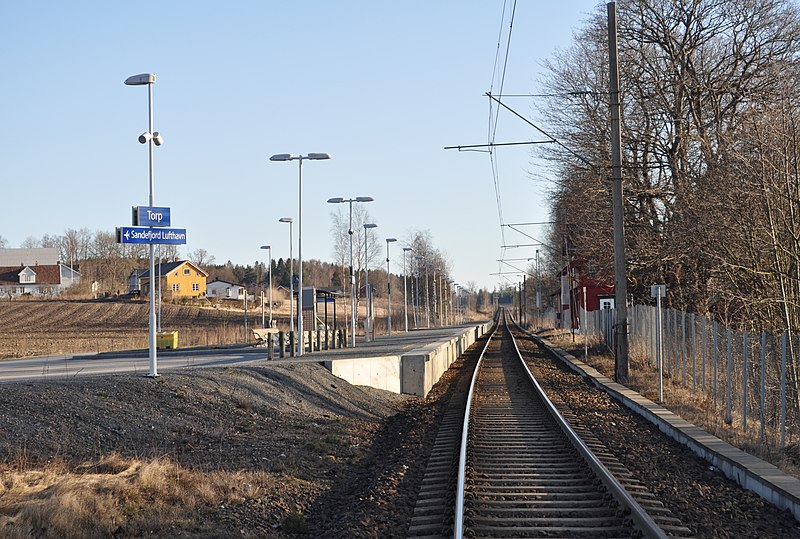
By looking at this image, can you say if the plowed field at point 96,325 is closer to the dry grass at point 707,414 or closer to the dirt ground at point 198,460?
the dry grass at point 707,414

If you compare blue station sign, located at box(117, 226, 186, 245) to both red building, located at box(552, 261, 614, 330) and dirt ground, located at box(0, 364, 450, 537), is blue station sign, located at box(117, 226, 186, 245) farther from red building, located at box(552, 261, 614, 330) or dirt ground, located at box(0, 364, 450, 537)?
red building, located at box(552, 261, 614, 330)

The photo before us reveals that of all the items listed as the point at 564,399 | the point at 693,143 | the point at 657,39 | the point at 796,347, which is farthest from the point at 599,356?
the point at 796,347

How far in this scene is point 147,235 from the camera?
1831cm

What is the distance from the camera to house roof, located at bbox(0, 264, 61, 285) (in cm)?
14412

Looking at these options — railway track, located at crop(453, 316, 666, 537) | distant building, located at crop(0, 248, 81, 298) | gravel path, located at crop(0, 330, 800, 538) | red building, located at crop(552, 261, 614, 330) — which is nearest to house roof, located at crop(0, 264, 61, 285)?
distant building, located at crop(0, 248, 81, 298)

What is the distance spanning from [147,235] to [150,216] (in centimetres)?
42

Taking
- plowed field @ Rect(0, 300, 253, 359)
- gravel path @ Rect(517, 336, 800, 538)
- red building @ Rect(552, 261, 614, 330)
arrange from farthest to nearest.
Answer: plowed field @ Rect(0, 300, 253, 359), red building @ Rect(552, 261, 614, 330), gravel path @ Rect(517, 336, 800, 538)

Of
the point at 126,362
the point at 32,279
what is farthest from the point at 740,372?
the point at 32,279

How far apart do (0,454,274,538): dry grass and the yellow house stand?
113073mm

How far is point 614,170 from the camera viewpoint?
25000 millimetres

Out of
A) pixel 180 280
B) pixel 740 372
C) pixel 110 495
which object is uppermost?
pixel 180 280

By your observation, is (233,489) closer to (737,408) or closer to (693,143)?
(737,408)

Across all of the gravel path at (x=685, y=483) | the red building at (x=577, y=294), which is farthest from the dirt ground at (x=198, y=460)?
the red building at (x=577, y=294)

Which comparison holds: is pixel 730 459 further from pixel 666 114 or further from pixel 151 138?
pixel 666 114
